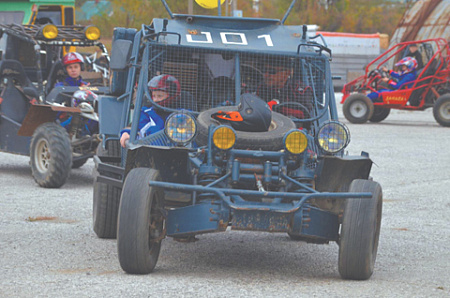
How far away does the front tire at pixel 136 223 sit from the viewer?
5.83 meters

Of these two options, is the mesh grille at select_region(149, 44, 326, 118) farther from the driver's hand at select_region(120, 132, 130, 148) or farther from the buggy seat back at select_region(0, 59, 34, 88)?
the buggy seat back at select_region(0, 59, 34, 88)

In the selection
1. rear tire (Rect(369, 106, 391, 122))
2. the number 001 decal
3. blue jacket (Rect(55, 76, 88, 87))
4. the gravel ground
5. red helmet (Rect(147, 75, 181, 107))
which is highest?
the number 001 decal

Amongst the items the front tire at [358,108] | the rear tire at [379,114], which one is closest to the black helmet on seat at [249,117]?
the front tire at [358,108]

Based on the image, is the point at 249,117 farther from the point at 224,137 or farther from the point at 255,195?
the point at 255,195

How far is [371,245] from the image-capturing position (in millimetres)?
5988

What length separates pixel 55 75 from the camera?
12547 millimetres

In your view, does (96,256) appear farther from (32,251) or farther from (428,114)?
(428,114)

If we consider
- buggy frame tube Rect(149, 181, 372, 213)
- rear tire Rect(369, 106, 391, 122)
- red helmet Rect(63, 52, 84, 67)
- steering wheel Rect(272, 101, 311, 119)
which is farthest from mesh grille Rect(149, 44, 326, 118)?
rear tire Rect(369, 106, 391, 122)

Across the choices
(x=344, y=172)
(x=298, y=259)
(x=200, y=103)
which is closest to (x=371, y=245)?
(x=344, y=172)

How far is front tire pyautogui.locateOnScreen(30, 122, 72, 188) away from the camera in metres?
10.9

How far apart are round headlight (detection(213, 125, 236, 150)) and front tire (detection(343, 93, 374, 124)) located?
17.2 m

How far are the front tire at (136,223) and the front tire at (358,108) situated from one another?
1747 cm

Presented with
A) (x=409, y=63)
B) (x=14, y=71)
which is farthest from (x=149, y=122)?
(x=409, y=63)

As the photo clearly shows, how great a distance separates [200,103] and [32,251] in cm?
184
